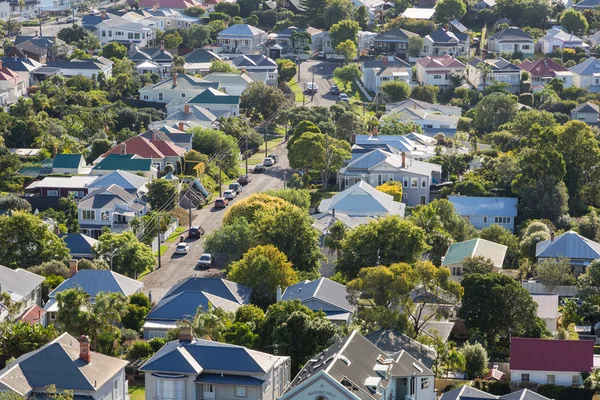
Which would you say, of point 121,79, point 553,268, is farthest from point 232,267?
point 121,79

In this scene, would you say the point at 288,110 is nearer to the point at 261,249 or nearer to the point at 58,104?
the point at 58,104

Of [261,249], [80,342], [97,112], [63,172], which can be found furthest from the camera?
[97,112]

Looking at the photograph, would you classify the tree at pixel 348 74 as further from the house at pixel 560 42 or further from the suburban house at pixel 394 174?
the suburban house at pixel 394 174

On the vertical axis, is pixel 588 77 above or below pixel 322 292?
below

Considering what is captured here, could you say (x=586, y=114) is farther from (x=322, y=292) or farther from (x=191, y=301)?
(x=191, y=301)

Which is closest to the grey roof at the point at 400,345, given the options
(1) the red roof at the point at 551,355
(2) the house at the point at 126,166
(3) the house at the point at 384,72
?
(1) the red roof at the point at 551,355

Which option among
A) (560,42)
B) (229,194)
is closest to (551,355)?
(229,194)
